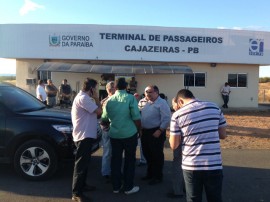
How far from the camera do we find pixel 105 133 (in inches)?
246

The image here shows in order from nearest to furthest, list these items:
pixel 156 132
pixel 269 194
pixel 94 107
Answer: pixel 94 107 → pixel 269 194 → pixel 156 132

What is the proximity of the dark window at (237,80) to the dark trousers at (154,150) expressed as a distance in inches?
684

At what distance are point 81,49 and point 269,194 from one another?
16.7 m

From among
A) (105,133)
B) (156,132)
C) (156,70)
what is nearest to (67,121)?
(105,133)

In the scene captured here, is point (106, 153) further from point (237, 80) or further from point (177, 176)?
point (237, 80)

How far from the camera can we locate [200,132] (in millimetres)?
3600

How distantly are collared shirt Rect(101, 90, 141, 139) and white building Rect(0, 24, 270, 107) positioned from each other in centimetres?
1400

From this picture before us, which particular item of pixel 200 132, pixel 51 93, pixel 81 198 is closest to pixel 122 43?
pixel 51 93

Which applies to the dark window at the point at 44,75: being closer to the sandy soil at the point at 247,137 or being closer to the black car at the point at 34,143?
the sandy soil at the point at 247,137

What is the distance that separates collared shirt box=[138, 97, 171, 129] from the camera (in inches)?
236

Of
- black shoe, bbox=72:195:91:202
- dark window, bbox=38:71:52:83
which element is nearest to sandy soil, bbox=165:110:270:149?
black shoe, bbox=72:195:91:202

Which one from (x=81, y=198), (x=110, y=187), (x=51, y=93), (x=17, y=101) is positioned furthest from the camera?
(x=51, y=93)

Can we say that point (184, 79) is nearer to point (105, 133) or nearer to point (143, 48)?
point (143, 48)

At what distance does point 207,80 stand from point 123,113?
17558mm
